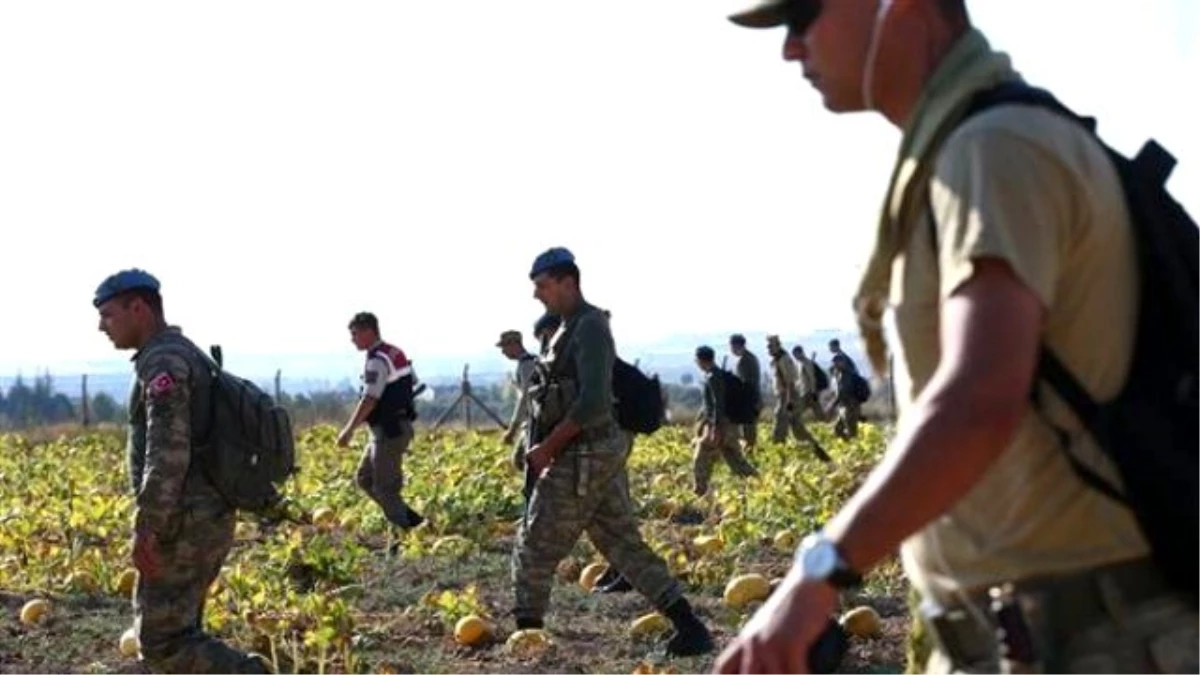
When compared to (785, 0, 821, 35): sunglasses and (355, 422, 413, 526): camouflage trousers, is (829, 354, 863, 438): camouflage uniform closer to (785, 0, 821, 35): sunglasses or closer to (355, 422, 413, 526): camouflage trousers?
(355, 422, 413, 526): camouflage trousers

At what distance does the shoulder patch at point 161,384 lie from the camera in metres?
7.51

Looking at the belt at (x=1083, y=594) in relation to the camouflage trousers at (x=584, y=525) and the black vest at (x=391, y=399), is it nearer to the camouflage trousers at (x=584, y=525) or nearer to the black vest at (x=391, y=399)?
the camouflage trousers at (x=584, y=525)

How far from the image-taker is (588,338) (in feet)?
30.8

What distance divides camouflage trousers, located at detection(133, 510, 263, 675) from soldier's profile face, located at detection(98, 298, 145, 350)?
2.12 feet

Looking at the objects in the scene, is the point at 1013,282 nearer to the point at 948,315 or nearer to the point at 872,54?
the point at 948,315

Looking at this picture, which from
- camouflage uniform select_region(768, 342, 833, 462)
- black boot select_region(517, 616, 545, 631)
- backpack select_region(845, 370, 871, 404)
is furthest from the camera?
backpack select_region(845, 370, 871, 404)

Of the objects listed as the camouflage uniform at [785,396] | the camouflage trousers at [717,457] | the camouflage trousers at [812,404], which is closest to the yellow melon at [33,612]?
the camouflage trousers at [717,457]

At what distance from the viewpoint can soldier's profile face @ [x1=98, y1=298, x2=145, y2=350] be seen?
25.2 feet

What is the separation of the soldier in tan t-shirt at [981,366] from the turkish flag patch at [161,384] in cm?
481

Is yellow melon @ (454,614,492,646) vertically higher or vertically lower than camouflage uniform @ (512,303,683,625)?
lower

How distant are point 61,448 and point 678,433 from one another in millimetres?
8794

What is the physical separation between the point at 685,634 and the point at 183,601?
8.78 ft

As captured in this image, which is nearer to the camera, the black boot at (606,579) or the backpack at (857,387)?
the black boot at (606,579)

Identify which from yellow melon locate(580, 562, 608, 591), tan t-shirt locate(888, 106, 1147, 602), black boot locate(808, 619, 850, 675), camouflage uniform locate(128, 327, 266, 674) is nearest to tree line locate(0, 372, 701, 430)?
yellow melon locate(580, 562, 608, 591)
